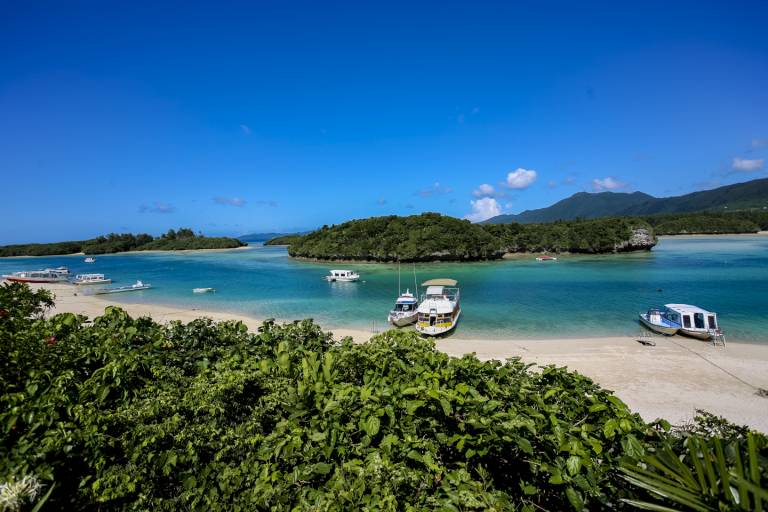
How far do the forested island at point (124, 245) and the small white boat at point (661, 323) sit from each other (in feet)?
423

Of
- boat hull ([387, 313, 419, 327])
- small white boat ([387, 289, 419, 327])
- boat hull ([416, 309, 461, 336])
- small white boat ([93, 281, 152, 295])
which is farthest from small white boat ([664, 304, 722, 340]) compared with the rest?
small white boat ([93, 281, 152, 295])

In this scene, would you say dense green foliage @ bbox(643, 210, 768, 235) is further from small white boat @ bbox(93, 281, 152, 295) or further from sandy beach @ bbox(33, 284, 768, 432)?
small white boat @ bbox(93, 281, 152, 295)

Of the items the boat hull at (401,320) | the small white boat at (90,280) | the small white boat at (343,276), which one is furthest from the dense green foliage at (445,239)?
the boat hull at (401,320)

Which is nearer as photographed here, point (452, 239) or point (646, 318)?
point (646, 318)

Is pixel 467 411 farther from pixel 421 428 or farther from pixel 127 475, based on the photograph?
pixel 127 475

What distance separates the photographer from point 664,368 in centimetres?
1416

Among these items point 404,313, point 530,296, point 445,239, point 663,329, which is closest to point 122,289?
point 404,313

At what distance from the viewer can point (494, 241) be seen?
6606 centimetres

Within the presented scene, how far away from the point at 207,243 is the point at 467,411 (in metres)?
136

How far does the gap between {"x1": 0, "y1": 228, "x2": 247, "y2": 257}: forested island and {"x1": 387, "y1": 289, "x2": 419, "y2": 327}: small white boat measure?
117883 millimetres

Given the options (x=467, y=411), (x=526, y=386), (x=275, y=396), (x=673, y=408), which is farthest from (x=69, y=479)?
(x=673, y=408)

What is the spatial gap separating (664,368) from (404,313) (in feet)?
44.0

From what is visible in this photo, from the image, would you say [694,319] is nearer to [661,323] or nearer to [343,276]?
[661,323]

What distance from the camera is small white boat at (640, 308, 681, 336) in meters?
18.8
